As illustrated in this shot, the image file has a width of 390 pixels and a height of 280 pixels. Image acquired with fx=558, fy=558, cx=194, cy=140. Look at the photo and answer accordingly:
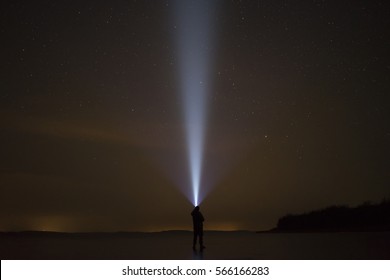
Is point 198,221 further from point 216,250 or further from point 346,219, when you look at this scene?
point 346,219

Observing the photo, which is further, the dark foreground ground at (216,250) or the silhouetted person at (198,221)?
the silhouetted person at (198,221)

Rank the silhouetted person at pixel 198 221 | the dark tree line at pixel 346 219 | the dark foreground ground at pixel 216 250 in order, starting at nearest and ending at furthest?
the dark foreground ground at pixel 216 250 → the silhouetted person at pixel 198 221 → the dark tree line at pixel 346 219

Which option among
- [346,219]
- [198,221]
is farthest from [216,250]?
[346,219]

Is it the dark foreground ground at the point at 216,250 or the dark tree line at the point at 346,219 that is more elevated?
the dark tree line at the point at 346,219

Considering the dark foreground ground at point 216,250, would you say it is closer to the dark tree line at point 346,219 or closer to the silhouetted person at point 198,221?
the silhouetted person at point 198,221

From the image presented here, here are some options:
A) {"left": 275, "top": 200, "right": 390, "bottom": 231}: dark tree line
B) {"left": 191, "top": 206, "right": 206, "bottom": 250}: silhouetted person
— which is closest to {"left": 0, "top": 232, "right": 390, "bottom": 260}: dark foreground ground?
{"left": 191, "top": 206, "right": 206, "bottom": 250}: silhouetted person

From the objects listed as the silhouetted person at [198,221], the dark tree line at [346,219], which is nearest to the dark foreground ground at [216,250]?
the silhouetted person at [198,221]

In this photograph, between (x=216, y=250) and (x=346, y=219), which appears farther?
(x=346, y=219)
